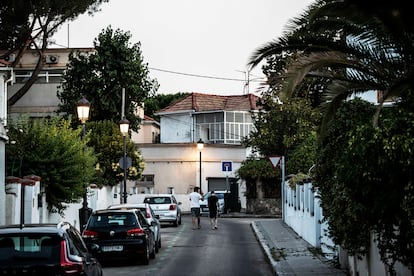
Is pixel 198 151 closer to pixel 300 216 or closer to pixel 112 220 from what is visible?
pixel 300 216

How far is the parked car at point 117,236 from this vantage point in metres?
20.9

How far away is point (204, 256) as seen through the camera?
2384 centimetres

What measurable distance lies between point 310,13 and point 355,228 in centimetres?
359

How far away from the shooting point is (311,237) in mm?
25172

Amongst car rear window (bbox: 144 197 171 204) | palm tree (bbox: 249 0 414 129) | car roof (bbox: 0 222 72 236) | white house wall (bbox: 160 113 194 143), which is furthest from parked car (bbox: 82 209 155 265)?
white house wall (bbox: 160 113 194 143)

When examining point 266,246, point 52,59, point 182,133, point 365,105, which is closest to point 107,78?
point 52,59

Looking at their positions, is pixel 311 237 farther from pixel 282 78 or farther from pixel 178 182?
pixel 178 182

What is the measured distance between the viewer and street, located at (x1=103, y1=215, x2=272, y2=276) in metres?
19.8

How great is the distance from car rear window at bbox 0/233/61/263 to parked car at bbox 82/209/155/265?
30.3 ft

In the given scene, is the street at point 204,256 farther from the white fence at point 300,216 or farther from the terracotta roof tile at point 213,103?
the terracotta roof tile at point 213,103

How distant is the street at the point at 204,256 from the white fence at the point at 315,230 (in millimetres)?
1670

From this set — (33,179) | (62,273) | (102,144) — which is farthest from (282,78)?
(102,144)

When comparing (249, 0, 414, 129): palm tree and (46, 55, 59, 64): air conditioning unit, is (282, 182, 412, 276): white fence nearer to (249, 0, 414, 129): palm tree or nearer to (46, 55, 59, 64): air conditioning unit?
(249, 0, 414, 129): palm tree

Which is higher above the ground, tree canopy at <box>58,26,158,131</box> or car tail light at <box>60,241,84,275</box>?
tree canopy at <box>58,26,158,131</box>
